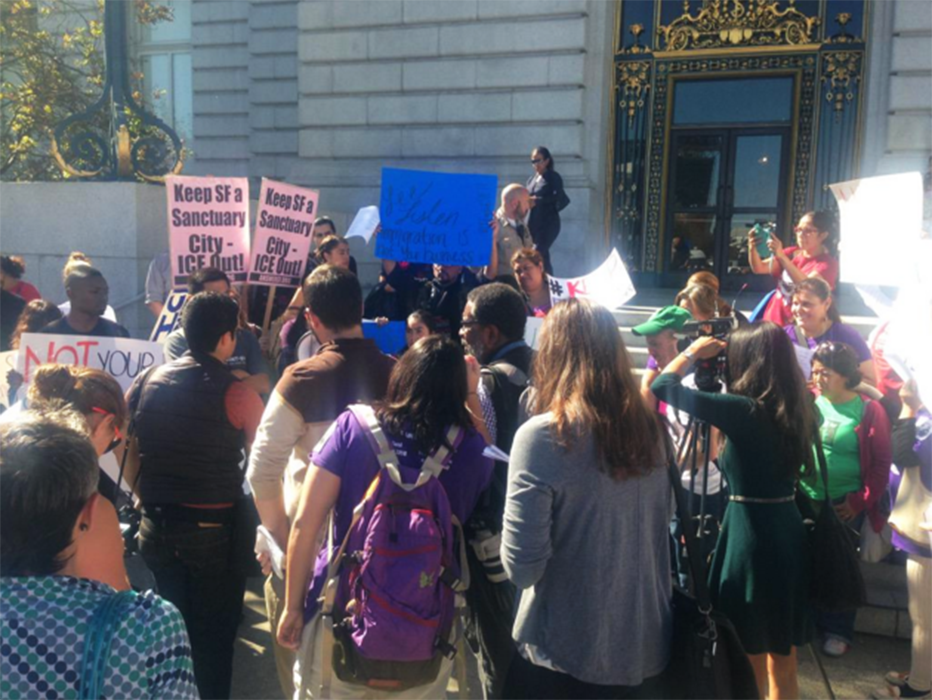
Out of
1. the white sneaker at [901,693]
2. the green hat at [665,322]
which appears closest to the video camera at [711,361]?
the green hat at [665,322]

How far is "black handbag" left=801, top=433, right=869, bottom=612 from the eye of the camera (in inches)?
122

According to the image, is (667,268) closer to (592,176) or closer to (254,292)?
(592,176)

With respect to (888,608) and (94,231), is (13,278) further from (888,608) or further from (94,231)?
(888,608)

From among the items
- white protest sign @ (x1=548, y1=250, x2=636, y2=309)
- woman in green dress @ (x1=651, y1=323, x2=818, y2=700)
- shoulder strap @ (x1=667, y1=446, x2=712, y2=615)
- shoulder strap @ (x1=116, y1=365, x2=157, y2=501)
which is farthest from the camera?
white protest sign @ (x1=548, y1=250, x2=636, y2=309)

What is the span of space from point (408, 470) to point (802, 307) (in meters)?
3.32

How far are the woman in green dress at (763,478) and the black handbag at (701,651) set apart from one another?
1.95 ft

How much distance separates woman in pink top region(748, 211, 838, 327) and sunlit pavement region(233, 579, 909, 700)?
2209 millimetres

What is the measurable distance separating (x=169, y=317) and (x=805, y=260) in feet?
15.0

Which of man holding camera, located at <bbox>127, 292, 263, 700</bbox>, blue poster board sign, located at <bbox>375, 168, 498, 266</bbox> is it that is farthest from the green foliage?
man holding camera, located at <bbox>127, 292, 263, 700</bbox>

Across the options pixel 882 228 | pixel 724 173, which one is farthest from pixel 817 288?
pixel 724 173

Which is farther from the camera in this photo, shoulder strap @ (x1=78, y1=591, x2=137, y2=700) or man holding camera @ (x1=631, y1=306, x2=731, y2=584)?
man holding camera @ (x1=631, y1=306, x2=731, y2=584)

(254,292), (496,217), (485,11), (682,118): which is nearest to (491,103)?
(485,11)

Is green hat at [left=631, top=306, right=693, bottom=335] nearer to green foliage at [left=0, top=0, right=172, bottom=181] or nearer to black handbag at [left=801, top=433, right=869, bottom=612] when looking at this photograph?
black handbag at [left=801, top=433, right=869, bottom=612]

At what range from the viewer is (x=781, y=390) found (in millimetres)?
3066
